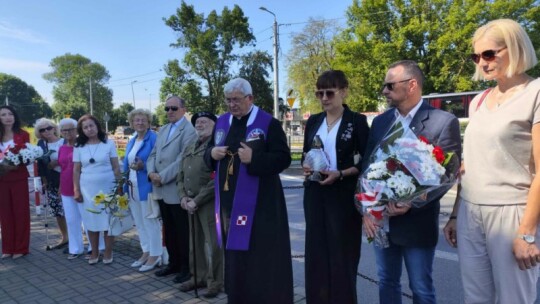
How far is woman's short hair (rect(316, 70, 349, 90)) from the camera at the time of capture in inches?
119

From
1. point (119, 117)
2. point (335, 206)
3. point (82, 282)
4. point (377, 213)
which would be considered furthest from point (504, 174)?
point (119, 117)

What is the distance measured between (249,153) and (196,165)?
3.72 ft

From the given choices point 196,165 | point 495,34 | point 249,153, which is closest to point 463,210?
point 495,34

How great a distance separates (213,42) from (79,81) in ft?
218

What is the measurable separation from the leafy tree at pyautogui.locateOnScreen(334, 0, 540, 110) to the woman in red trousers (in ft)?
82.2

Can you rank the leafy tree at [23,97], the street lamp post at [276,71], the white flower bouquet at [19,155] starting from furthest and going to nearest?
1. the leafy tree at [23,97]
2. the street lamp post at [276,71]
3. the white flower bouquet at [19,155]

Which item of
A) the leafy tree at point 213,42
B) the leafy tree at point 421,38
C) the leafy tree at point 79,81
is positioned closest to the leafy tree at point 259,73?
the leafy tree at point 213,42

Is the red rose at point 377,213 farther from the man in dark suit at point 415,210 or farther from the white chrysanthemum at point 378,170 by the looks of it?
the white chrysanthemum at point 378,170

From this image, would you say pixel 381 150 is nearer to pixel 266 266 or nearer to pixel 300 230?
pixel 266 266

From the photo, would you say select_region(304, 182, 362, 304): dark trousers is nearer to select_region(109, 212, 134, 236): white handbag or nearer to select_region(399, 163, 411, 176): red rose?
select_region(399, 163, 411, 176): red rose

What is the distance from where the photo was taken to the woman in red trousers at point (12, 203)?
5629 mm

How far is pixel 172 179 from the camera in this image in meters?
4.39

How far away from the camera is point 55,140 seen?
617cm

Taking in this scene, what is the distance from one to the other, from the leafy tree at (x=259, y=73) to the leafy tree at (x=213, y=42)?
1699mm
